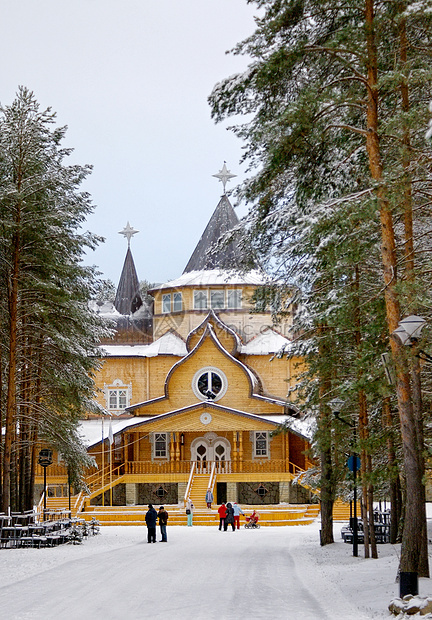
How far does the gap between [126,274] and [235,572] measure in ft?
148

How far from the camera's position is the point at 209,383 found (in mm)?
43406

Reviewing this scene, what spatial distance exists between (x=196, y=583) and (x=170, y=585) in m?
0.48

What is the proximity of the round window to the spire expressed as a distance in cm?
1407

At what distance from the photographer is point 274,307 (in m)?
18.1

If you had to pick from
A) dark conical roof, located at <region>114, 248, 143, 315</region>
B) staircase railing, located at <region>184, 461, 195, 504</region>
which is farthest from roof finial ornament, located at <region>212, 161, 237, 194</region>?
staircase railing, located at <region>184, 461, 195, 504</region>

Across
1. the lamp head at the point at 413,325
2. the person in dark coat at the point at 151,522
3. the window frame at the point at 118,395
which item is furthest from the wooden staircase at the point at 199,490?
the lamp head at the point at 413,325

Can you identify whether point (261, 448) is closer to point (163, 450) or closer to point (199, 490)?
point (163, 450)

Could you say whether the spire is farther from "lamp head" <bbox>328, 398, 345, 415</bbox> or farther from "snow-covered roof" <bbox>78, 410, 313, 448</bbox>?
A: "lamp head" <bbox>328, 398, 345, 415</bbox>

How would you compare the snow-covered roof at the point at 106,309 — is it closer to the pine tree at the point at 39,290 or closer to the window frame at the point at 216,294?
the window frame at the point at 216,294

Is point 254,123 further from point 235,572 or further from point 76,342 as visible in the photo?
point 76,342

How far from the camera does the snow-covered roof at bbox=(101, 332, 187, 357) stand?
4578 cm

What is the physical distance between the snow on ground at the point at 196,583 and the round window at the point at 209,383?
2134 centimetres

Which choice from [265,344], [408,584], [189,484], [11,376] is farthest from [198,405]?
[408,584]

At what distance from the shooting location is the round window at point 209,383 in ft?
142
